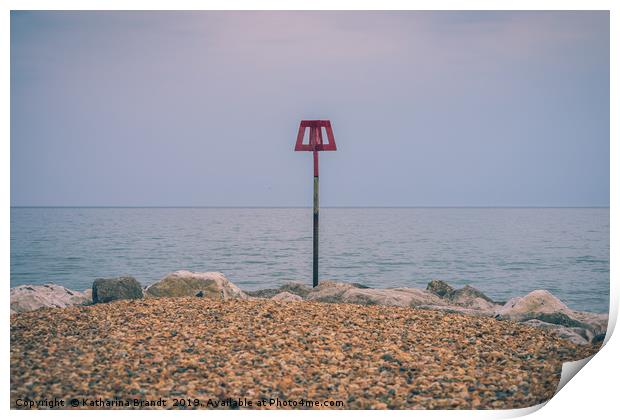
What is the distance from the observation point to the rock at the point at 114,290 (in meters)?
9.63

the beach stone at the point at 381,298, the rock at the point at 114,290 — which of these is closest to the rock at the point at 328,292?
the beach stone at the point at 381,298

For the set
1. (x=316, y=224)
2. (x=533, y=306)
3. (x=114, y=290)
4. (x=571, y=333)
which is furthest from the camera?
(x=316, y=224)

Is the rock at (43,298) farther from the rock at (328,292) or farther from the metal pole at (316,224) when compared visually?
the metal pole at (316,224)

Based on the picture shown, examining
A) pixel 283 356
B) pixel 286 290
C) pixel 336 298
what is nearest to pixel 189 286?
pixel 336 298

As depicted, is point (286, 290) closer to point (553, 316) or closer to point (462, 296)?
point (462, 296)

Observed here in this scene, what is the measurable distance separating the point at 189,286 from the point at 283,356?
354cm

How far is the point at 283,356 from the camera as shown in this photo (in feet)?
22.8


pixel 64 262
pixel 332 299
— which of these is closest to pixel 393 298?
pixel 332 299

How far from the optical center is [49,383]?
6422 mm

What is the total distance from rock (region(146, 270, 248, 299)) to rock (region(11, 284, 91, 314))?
51.1 inches

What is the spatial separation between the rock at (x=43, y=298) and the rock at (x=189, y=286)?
1298mm

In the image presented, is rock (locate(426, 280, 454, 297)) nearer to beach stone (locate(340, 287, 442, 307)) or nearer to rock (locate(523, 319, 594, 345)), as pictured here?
beach stone (locate(340, 287, 442, 307))

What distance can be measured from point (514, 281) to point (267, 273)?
7091mm

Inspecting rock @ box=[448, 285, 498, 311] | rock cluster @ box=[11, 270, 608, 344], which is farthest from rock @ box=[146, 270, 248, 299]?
rock @ box=[448, 285, 498, 311]
